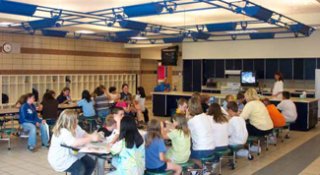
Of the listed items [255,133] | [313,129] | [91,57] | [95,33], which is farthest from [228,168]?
[91,57]

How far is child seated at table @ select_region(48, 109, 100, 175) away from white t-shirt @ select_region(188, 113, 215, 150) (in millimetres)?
1425

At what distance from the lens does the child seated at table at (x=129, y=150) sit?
13.3ft

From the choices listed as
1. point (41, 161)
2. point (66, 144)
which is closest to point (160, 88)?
point (41, 161)

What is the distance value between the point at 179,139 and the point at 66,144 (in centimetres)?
144

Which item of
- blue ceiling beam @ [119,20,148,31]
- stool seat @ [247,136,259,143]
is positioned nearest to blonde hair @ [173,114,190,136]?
stool seat @ [247,136,259,143]

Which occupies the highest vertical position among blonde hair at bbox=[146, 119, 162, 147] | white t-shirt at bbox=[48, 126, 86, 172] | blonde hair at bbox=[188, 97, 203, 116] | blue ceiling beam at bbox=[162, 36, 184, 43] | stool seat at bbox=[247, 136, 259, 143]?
blue ceiling beam at bbox=[162, 36, 184, 43]

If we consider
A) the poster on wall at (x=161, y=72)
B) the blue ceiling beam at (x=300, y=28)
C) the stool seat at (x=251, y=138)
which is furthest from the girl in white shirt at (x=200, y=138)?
the poster on wall at (x=161, y=72)

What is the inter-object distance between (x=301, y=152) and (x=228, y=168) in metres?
2.30

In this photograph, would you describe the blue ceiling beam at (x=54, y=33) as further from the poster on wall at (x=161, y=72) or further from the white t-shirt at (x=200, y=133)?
the poster on wall at (x=161, y=72)

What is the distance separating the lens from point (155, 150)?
14.5ft

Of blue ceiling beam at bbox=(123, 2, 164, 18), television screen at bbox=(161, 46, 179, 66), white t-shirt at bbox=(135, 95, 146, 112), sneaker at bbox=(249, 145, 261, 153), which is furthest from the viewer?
television screen at bbox=(161, 46, 179, 66)

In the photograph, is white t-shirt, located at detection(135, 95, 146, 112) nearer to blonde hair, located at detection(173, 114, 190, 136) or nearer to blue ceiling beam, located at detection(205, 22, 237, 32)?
blue ceiling beam, located at detection(205, 22, 237, 32)

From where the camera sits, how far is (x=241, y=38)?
45.0ft

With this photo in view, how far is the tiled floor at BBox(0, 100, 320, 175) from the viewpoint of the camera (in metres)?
6.22
